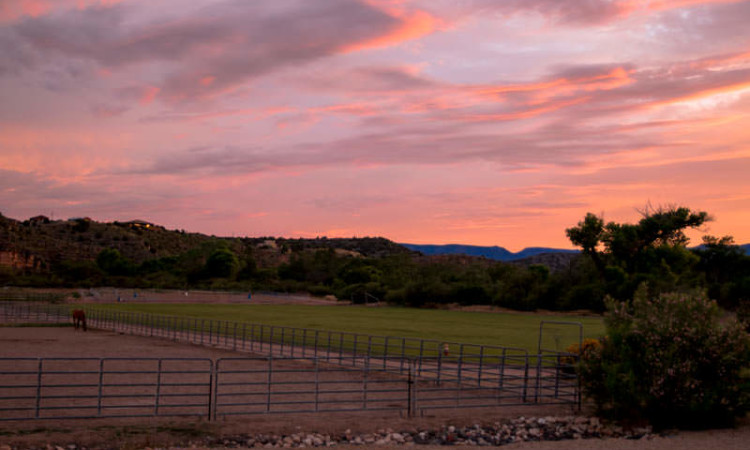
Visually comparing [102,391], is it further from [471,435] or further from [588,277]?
[588,277]

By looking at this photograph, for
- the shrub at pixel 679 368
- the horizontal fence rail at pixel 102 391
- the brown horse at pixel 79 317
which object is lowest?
the brown horse at pixel 79 317

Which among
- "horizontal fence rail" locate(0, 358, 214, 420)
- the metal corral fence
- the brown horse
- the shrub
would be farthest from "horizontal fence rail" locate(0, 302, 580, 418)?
the brown horse

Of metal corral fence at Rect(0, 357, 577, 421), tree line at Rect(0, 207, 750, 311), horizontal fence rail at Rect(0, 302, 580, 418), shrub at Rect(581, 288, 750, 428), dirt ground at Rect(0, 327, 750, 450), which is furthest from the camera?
tree line at Rect(0, 207, 750, 311)

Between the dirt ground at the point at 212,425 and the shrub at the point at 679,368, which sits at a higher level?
the shrub at the point at 679,368

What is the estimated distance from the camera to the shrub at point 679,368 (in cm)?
1597

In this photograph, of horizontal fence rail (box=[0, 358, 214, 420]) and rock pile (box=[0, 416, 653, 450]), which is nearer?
rock pile (box=[0, 416, 653, 450])

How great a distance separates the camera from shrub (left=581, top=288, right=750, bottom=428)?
629 inches

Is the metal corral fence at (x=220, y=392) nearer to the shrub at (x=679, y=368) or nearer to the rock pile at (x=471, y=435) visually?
the rock pile at (x=471, y=435)

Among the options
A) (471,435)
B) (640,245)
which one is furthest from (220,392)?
(640,245)

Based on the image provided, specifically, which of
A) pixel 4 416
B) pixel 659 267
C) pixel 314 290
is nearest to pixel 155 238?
pixel 314 290

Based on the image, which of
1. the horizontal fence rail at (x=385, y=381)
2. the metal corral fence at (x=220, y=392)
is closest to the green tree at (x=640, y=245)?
the horizontal fence rail at (x=385, y=381)

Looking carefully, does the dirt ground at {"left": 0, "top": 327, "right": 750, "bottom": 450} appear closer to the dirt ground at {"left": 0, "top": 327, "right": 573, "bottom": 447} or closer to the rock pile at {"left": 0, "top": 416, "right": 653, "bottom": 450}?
the dirt ground at {"left": 0, "top": 327, "right": 573, "bottom": 447}

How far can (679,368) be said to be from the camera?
16.0 meters

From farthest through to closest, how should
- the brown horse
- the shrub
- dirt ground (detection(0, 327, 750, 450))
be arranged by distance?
the brown horse
the shrub
dirt ground (detection(0, 327, 750, 450))
